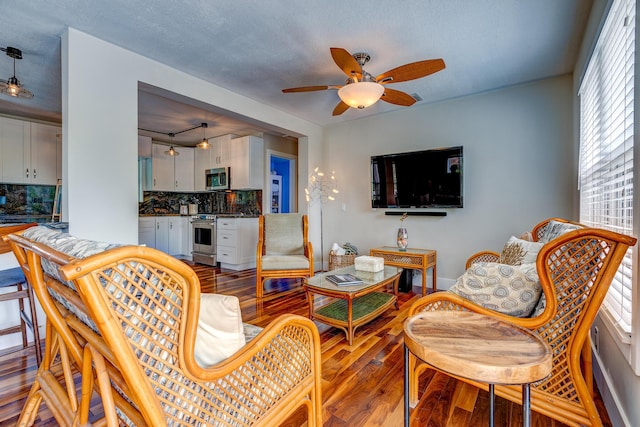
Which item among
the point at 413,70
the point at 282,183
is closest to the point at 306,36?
the point at 413,70

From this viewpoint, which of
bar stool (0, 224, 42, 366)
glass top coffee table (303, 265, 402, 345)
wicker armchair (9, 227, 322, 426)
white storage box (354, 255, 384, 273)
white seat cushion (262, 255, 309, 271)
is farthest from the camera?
white seat cushion (262, 255, 309, 271)

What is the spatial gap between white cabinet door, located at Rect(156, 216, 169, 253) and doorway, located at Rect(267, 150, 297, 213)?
2087 millimetres

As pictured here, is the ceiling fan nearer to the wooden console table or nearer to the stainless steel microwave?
the wooden console table

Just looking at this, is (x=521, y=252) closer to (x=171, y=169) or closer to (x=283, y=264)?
(x=283, y=264)

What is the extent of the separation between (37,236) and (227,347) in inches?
28.9

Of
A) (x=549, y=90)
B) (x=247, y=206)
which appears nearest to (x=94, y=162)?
(x=247, y=206)

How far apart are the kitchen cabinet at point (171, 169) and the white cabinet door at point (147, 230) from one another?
0.65 m

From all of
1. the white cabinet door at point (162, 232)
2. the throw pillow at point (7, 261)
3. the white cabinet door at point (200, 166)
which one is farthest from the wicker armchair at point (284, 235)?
the white cabinet door at point (162, 232)

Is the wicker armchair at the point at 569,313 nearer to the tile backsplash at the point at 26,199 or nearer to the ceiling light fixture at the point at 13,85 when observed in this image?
the ceiling light fixture at the point at 13,85

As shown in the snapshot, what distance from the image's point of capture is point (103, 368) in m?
0.82

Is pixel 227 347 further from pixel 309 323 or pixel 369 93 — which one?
pixel 369 93

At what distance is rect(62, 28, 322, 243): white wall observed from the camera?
219cm

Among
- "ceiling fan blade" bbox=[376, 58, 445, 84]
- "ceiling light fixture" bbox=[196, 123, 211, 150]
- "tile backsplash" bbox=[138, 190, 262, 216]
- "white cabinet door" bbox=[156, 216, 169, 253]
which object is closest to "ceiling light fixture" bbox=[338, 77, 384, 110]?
"ceiling fan blade" bbox=[376, 58, 445, 84]

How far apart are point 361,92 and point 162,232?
4.93 metres
